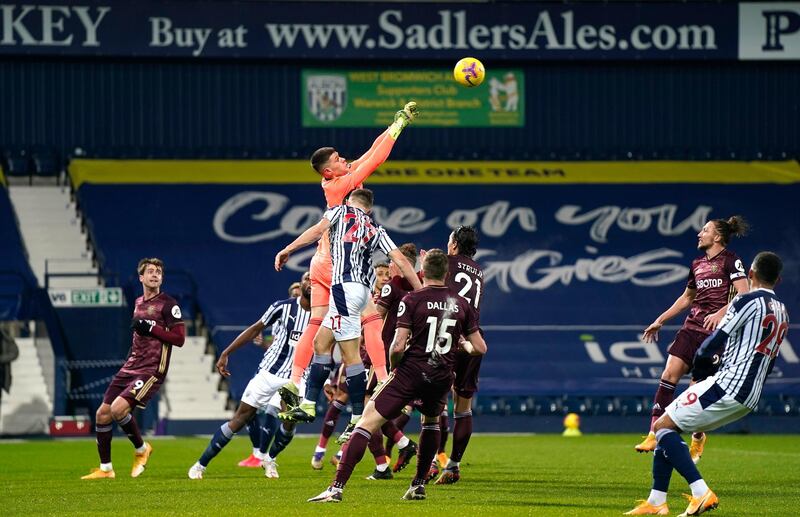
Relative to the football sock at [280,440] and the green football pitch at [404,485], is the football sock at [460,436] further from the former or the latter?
the football sock at [280,440]

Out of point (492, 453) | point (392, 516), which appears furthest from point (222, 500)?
point (492, 453)

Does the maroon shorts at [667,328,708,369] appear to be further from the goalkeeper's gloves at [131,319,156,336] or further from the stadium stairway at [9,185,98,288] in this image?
the stadium stairway at [9,185,98,288]

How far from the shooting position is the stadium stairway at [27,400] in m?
25.7

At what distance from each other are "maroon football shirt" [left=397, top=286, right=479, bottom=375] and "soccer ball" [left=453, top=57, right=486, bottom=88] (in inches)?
152

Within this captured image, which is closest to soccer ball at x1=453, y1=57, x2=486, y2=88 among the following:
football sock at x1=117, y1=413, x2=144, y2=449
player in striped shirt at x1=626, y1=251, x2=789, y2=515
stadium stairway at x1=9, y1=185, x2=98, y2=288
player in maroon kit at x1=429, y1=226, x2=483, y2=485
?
player in maroon kit at x1=429, y1=226, x2=483, y2=485

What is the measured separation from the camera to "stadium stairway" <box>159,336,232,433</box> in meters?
26.1

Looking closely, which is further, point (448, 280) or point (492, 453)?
point (492, 453)

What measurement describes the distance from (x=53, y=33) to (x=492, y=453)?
1609 centimetres

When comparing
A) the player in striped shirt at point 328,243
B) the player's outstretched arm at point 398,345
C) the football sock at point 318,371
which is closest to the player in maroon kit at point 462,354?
the player in striped shirt at point 328,243

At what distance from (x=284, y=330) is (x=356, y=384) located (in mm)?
2788

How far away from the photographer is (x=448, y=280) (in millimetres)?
12500

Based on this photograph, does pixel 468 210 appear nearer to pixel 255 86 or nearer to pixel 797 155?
pixel 255 86

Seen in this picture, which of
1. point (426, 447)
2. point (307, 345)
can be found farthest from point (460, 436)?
point (426, 447)

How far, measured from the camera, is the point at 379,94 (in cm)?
3175
